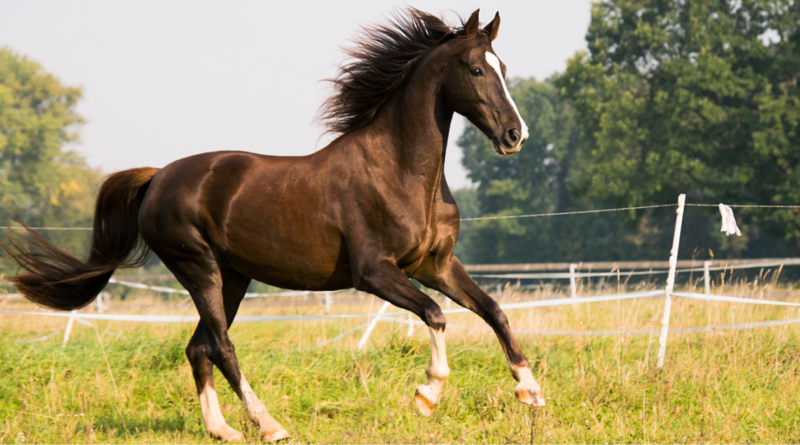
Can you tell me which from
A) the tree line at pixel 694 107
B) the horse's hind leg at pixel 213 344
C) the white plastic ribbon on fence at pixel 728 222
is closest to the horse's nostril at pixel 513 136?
the horse's hind leg at pixel 213 344

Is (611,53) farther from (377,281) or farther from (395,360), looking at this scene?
(377,281)

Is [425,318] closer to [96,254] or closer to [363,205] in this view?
[363,205]

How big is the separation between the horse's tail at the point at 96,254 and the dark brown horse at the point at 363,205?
15.5 inches

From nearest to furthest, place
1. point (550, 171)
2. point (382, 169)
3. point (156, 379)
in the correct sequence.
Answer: point (382, 169)
point (156, 379)
point (550, 171)

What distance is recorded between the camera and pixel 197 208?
4.30 meters

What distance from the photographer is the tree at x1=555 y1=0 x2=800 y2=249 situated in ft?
75.8

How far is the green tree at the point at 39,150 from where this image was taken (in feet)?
123

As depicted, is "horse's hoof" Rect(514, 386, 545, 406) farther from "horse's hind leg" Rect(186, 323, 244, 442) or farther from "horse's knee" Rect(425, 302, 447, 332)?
"horse's hind leg" Rect(186, 323, 244, 442)

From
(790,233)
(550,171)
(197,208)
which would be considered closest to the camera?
(197,208)

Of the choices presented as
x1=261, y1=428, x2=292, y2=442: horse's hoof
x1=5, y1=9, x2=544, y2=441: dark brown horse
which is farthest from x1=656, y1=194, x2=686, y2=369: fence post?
x1=261, y1=428, x2=292, y2=442: horse's hoof

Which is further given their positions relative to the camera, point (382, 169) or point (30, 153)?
point (30, 153)

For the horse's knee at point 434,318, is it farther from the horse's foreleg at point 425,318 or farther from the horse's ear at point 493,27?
the horse's ear at point 493,27

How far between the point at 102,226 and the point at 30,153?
38976 millimetres

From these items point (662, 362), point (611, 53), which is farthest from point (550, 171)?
point (662, 362)
